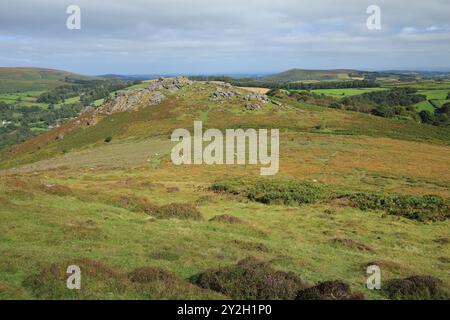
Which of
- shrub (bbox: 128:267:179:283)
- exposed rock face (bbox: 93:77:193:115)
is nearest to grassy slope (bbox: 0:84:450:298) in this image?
shrub (bbox: 128:267:179:283)

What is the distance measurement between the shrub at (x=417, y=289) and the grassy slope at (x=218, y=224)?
0.93 m

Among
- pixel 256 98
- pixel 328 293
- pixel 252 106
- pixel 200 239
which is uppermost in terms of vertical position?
pixel 256 98

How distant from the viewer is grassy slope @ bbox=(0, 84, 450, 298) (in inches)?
687

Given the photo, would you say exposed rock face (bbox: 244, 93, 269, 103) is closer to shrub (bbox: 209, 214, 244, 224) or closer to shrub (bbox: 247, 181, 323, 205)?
shrub (bbox: 247, 181, 323, 205)

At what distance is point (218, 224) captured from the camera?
26031 mm

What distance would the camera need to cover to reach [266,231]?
25.4 m

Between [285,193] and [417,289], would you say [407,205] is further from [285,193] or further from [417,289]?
[417,289]

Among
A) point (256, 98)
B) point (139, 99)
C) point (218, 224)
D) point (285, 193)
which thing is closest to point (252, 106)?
point (256, 98)

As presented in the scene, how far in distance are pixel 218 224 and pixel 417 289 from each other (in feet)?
44.6

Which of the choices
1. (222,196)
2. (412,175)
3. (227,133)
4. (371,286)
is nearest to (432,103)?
(227,133)

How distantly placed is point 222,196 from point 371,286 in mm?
23273

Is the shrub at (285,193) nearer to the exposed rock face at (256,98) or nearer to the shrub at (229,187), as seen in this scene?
the shrub at (229,187)
